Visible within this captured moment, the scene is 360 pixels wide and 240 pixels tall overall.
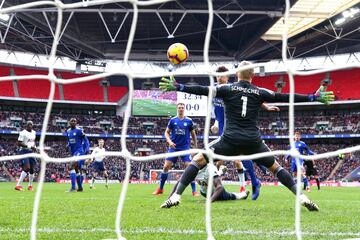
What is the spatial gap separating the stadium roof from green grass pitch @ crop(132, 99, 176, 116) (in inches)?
158

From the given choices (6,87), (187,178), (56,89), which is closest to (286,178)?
(187,178)

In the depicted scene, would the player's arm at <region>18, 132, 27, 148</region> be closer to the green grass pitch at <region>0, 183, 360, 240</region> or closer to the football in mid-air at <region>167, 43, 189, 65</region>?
the green grass pitch at <region>0, 183, 360, 240</region>

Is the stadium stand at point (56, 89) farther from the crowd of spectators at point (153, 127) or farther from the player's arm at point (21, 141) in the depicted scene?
the player's arm at point (21, 141)

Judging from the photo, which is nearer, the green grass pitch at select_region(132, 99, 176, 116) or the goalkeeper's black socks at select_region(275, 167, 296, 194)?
the goalkeeper's black socks at select_region(275, 167, 296, 194)

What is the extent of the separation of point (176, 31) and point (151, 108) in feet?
26.0

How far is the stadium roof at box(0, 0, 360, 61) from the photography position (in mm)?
24719

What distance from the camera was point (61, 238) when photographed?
3.53m

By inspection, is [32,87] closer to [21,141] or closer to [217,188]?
[21,141]

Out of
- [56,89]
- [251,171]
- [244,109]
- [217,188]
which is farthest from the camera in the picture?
[56,89]

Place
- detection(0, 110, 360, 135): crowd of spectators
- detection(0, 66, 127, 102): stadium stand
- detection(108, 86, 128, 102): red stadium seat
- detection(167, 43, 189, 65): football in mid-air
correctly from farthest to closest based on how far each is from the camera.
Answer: detection(108, 86, 128, 102): red stadium seat → detection(0, 66, 127, 102): stadium stand → detection(0, 110, 360, 135): crowd of spectators → detection(167, 43, 189, 65): football in mid-air

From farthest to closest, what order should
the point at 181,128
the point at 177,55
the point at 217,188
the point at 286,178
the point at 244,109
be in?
the point at 181,128 → the point at 217,188 → the point at 177,55 → the point at 286,178 → the point at 244,109

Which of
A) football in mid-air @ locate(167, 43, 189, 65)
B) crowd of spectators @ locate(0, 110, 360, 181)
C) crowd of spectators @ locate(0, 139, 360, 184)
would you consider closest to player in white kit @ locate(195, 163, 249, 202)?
football in mid-air @ locate(167, 43, 189, 65)

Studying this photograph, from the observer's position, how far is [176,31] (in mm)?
32031

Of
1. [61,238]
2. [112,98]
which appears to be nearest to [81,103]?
[112,98]
